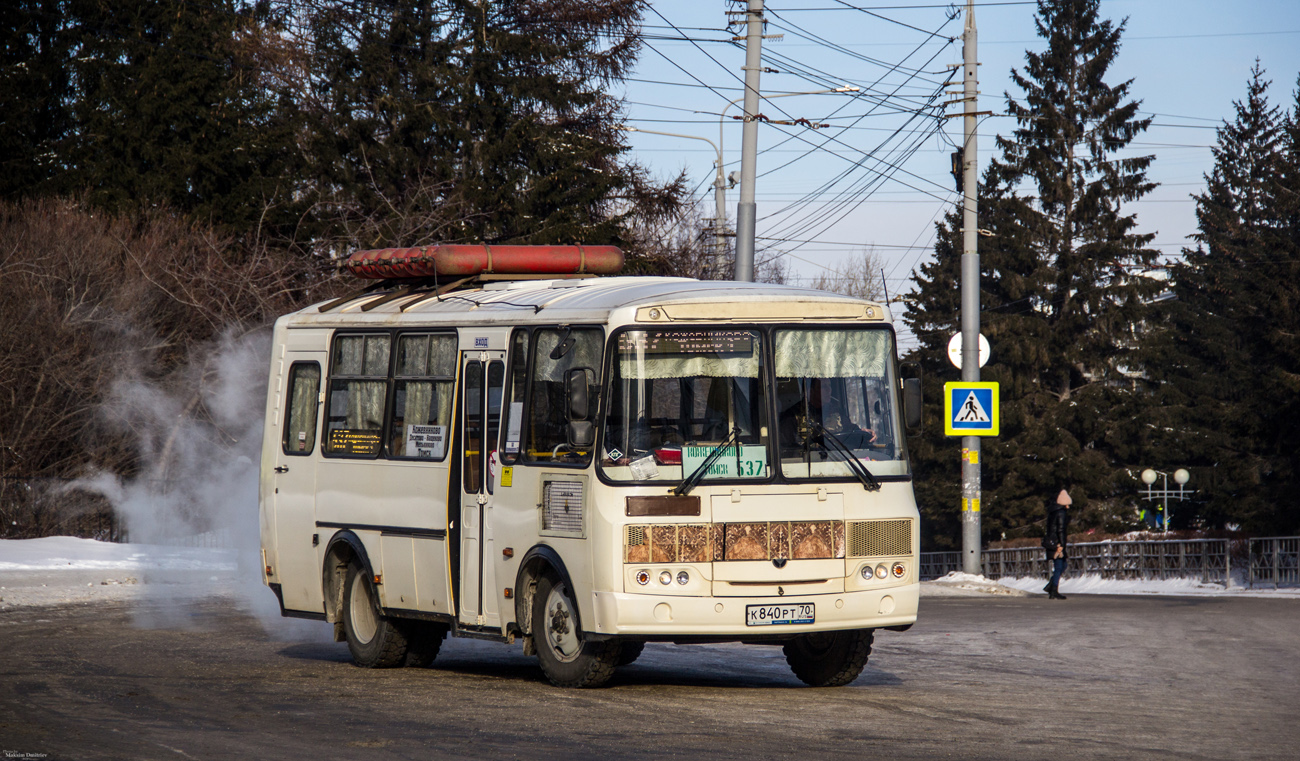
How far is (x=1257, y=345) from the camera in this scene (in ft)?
148

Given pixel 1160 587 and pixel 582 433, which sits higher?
pixel 582 433

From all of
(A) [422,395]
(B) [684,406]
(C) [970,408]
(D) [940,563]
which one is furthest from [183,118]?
(D) [940,563]

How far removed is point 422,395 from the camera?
525 inches

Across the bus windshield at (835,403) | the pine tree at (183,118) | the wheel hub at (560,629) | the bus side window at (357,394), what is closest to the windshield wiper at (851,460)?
the bus windshield at (835,403)

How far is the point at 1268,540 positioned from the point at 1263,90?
158ft

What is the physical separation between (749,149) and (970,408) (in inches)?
228

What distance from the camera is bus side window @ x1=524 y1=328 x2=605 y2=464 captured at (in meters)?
11.5

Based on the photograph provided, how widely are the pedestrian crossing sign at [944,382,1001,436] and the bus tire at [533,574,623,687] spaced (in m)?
15.7

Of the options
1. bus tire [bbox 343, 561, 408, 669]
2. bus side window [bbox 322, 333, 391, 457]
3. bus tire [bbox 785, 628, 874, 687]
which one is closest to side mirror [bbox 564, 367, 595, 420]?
bus tire [bbox 785, 628, 874, 687]

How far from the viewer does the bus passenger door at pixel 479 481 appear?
40.5ft

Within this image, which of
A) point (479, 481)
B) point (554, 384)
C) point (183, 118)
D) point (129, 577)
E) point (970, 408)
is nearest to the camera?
point (554, 384)

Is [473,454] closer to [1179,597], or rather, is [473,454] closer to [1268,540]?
[1179,597]

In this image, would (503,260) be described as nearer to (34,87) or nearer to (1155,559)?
(1155,559)

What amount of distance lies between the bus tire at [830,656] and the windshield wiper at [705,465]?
1675mm
